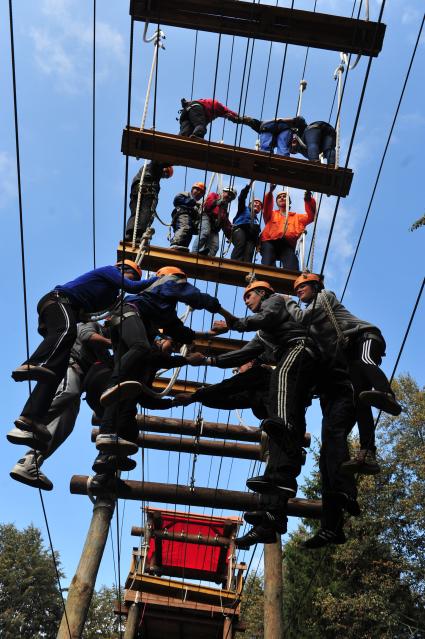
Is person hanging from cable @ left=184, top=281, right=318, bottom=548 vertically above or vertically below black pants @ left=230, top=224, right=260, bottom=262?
below

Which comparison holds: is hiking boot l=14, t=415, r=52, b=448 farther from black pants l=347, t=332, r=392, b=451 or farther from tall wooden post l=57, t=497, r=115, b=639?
black pants l=347, t=332, r=392, b=451

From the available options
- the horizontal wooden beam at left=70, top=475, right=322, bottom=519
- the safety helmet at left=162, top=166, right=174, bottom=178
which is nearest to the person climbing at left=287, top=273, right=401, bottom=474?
the horizontal wooden beam at left=70, top=475, right=322, bottom=519

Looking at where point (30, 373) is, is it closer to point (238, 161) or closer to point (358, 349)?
point (358, 349)

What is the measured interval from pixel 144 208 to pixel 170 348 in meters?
2.44

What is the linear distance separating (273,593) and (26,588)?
101 feet

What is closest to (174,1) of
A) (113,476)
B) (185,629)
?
(113,476)

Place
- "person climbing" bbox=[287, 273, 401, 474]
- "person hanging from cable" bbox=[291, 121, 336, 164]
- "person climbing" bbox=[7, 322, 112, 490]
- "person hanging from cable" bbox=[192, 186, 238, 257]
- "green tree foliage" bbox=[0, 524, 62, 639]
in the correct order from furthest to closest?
"green tree foliage" bbox=[0, 524, 62, 639]
"person hanging from cable" bbox=[192, 186, 238, 257]
"person hanging from cable" bbox=[291, 121, 336, 164]
"person climbing" bbox=[7, 322, 112, 490]
"person climbing" bbox=[287, 273, 401, 474]

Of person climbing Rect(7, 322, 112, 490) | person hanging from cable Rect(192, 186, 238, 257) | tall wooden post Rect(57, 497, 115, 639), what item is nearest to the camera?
person climbing Rect(7, 322, 112, 490)

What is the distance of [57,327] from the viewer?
4492mm

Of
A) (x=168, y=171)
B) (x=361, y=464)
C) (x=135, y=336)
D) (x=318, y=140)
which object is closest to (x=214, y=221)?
(x=168, y=171)

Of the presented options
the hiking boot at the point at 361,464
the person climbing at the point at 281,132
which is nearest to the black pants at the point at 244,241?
the person climbing at the point at 281,132

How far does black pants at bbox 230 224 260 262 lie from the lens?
7.79 meters

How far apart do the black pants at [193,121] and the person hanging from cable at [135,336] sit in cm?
259

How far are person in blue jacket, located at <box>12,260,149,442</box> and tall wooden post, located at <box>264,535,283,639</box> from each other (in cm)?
274
